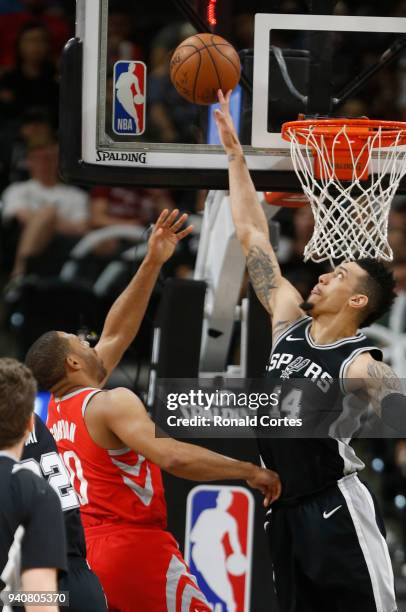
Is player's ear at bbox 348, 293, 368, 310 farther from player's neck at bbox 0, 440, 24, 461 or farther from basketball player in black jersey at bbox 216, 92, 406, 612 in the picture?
player's neck at bbox 0, 440, 24, 461

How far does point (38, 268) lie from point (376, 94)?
4158 mm

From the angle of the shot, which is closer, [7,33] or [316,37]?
[316,37]

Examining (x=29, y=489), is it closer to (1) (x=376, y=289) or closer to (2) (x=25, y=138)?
(1) (x=376, y=289)

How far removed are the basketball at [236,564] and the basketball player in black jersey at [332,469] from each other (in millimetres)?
1399

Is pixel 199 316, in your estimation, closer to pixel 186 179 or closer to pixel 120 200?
pixel 186 179

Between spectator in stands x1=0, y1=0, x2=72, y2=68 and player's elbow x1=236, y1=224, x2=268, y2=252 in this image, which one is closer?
player's elbow x1=236, y1=224, x2=268, y2=252

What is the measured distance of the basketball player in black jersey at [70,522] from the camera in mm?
4383

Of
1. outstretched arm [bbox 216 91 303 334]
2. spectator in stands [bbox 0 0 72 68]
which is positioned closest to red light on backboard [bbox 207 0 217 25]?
→ outstretched arm [bbox 216 91 303 334]

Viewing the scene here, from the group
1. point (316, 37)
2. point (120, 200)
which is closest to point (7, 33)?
point (120, 200)

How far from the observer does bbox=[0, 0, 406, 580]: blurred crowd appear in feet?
31.1

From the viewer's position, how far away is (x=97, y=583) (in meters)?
4.51

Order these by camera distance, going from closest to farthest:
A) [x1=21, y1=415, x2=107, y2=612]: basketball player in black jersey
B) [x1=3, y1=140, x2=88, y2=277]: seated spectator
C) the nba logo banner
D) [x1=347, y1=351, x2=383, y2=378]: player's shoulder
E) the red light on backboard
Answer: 1. [x1=21, y1=415, x2=107, y2=612]: basketball player in black jersey
2. [x1=347, y1=351, x2=383, y2=378]: player's shoulder
3. the red light on backboard
4. the nba logo banner
5. [x1=3, y1=140, x2=88, y2=277]: seated spectator

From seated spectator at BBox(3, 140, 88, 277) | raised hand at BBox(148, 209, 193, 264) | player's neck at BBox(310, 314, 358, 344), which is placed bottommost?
player's neck at BBox(310, 314, 358, 344)

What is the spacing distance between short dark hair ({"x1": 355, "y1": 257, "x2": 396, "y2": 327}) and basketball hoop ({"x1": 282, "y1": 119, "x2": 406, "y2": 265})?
112mm
